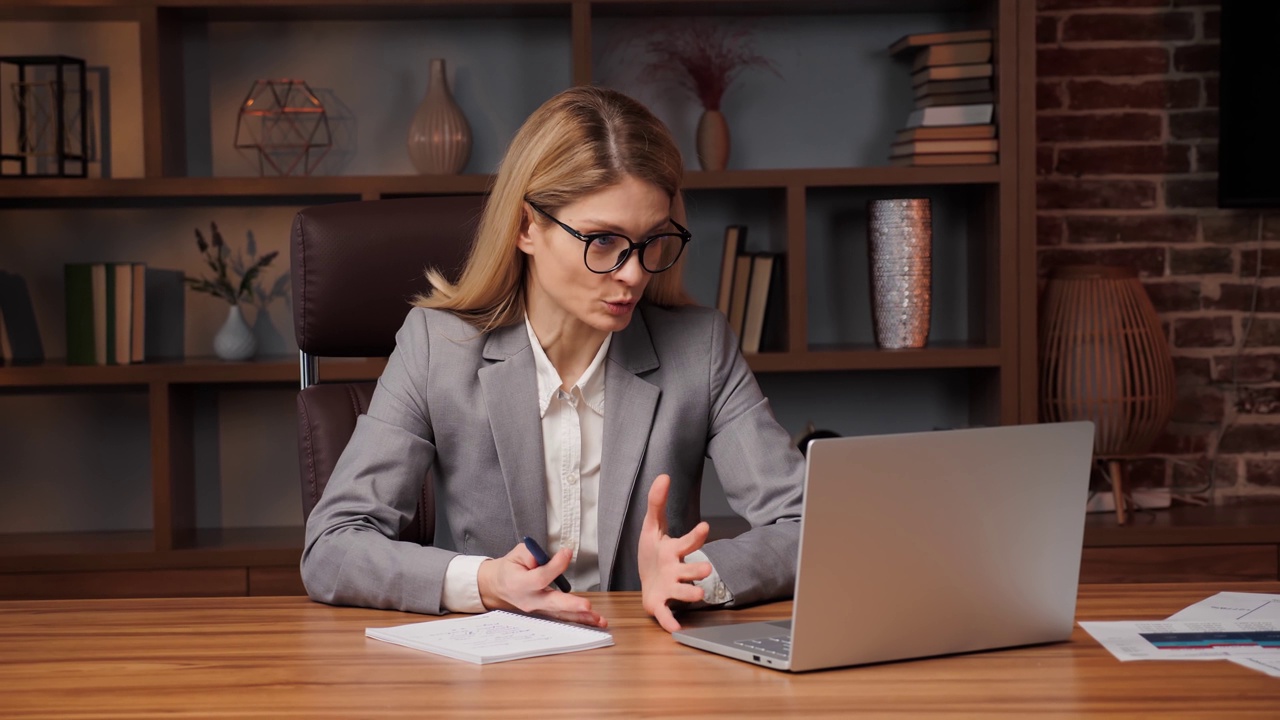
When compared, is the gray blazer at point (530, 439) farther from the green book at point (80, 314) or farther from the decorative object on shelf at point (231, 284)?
the green book at point (80, 314)

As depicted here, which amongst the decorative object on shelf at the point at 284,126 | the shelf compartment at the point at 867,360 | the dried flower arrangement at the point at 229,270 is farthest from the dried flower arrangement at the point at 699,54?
the dried flower arrangement at the point at 229,270

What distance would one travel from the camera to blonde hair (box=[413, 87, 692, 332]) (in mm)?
1565

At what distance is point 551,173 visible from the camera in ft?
5.19

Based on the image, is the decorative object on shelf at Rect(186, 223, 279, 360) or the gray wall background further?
the gray wall background

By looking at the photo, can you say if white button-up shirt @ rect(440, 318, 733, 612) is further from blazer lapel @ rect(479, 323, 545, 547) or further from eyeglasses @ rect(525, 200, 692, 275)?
eyeglasses @ rect(525, 200, 692, 275)

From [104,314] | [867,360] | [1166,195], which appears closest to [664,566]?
[867,360]

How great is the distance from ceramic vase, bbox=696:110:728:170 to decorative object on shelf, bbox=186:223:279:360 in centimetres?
103

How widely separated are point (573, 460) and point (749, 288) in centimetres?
137

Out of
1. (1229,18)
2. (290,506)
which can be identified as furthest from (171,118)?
(1229,18)

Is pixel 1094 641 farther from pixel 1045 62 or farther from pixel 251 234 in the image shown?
pixel 251 234

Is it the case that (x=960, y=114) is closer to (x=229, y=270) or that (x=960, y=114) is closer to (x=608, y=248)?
(x=608, y=248)

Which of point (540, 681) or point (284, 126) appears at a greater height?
point (284, 126)

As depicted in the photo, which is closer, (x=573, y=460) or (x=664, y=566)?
(x=664, y=566)

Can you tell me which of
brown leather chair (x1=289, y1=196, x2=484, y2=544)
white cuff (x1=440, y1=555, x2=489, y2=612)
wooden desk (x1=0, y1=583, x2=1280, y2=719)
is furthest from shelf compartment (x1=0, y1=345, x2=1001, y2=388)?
wooden desk (x1=0, y1=583, x2=1280, y2=719)
